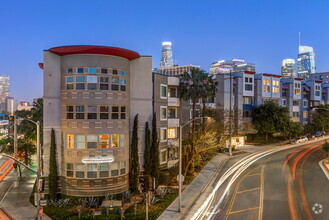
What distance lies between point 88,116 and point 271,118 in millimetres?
39861

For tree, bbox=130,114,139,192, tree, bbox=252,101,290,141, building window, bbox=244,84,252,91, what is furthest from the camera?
building window, bbox=244,84,252,91

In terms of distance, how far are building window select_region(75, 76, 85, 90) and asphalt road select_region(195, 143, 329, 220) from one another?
1486 centimetres

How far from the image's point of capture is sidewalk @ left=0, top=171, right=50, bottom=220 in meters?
19.7

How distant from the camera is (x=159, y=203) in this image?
21.3 meters

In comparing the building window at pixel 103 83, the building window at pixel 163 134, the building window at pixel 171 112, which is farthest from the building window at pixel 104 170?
the building window at pixel 171 112

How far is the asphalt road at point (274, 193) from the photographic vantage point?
18922 mm

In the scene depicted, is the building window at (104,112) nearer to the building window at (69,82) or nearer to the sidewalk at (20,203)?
the building window at (69,82)

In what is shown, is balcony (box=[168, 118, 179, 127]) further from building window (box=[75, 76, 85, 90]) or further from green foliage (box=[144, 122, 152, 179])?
building window (box=[75, 76, 85, 90])

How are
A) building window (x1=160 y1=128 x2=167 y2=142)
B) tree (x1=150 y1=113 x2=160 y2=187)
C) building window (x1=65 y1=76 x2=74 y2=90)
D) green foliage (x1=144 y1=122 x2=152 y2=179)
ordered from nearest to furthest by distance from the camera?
building window (x1=65 y1=76 x2=74 y2=90) → green foliage (x1=144 y1=122 x2=152 y2=179) → tree (x1=150 y1=113 x2=160 y2=187) → building window (x1=160 y1=128 x2=167 y2=142)

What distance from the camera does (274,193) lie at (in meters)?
23.2

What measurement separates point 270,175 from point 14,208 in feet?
82.9

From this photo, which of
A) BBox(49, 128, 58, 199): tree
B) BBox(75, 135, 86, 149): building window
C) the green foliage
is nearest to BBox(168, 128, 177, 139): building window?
the green foliage

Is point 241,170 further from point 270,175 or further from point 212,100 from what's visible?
point 212,100

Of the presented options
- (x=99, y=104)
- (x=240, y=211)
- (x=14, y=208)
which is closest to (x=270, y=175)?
(x=240, y=211)
